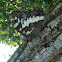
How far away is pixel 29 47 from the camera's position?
1082 millimetres

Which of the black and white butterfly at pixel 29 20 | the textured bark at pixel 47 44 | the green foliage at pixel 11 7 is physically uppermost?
the green foliage at pixel 11 7

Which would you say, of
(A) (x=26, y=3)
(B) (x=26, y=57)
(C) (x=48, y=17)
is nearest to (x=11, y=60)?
(B) (x=26, y=57)

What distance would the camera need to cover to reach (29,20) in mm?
1193

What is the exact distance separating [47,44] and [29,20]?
0.39 m

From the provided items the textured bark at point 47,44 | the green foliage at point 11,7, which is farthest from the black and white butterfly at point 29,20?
the green foliage at point 11,7

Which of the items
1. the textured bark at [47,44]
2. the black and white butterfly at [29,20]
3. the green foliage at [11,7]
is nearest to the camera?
the textured bark at [47,44]

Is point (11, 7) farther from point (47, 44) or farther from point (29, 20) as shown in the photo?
point (47, 44)

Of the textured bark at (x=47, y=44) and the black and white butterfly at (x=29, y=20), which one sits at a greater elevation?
the black and white butterfly at (x=29, y=20)

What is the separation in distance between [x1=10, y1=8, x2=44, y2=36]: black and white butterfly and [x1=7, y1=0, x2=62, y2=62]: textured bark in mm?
81

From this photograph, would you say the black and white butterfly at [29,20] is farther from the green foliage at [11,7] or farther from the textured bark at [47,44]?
the green foliage at [11,7]

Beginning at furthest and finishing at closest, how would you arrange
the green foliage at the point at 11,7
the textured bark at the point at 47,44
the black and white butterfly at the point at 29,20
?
the green foliage at the point at 11,7
the black and white butterfly at the point at 29,20
the textured bark at the point at 47,44

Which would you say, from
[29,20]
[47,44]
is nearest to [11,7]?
[29,20]

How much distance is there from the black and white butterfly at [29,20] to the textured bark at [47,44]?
0.26 feet

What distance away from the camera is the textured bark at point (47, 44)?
913 mm
